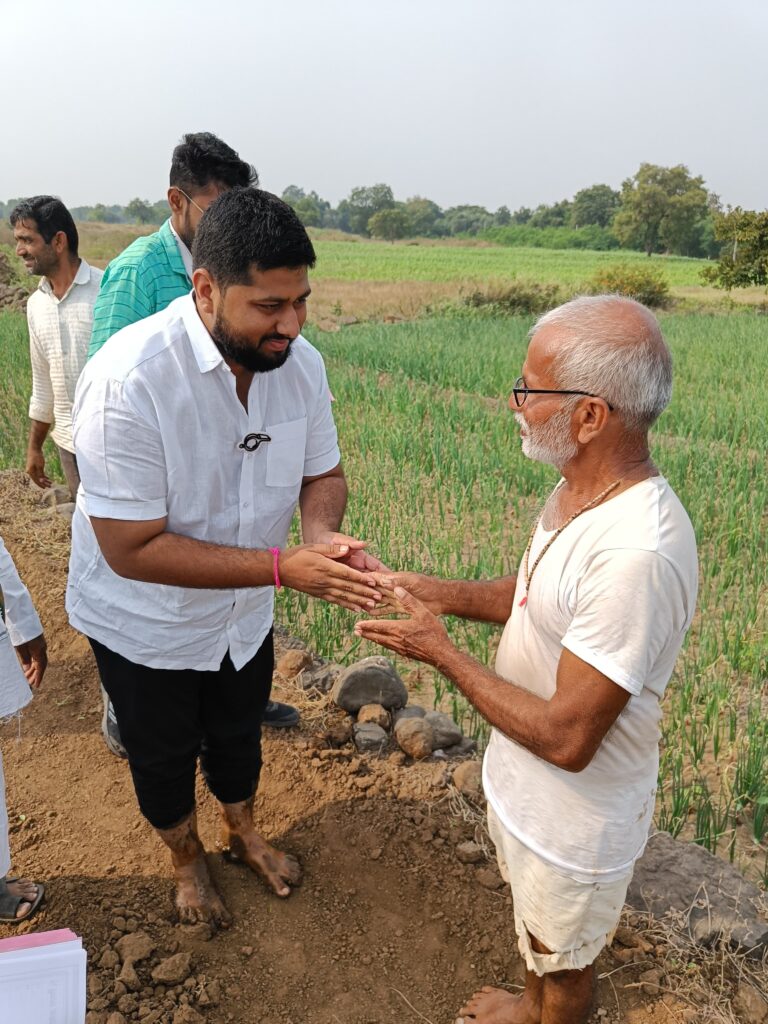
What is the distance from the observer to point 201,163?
2.53 m

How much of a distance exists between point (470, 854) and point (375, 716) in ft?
2.26

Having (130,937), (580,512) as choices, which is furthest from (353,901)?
(580,512)

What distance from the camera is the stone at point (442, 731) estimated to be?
9.36 ft

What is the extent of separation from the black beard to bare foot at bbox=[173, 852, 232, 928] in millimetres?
1448

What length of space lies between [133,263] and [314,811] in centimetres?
190

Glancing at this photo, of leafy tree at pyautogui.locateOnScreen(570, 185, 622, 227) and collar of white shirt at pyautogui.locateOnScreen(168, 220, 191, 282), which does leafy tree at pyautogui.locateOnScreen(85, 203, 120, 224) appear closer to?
leafy tree at pyautogui.locateOnScreen(570, 185, 622, 227)

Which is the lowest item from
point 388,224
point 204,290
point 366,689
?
point 366,689

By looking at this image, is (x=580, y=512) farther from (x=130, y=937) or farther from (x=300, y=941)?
(x=130, y=937)

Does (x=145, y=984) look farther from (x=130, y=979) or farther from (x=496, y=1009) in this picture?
(x=496, y=1009)

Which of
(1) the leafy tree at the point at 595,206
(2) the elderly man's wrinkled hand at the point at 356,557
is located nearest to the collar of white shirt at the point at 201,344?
(2) the elderly man's wrinkled hand at the point at 356,557

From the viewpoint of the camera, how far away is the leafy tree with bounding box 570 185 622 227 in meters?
77.4

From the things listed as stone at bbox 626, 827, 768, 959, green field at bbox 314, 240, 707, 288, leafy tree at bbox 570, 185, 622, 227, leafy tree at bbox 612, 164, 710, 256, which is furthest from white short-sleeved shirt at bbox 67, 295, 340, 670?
leafy tree at bbox 570, 185, 622, 227

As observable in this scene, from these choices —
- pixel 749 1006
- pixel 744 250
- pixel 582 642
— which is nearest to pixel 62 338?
pixel 582 642

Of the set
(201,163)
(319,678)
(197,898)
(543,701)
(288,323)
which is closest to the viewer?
(543,701)
